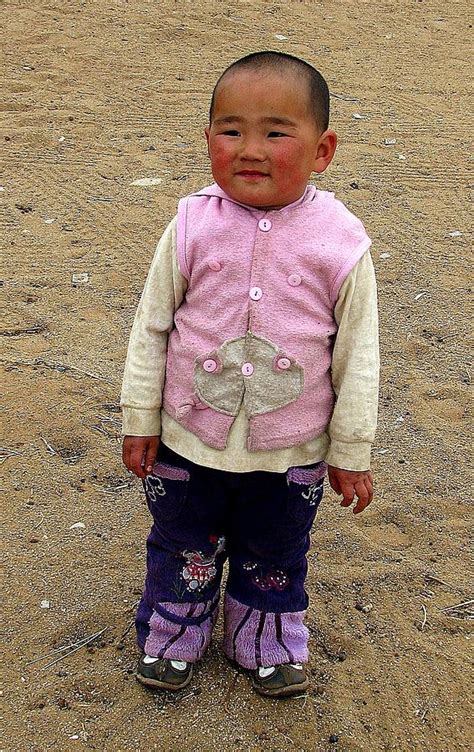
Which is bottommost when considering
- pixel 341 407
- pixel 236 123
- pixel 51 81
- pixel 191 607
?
pixel 51 81

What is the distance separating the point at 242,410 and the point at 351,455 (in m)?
0.27

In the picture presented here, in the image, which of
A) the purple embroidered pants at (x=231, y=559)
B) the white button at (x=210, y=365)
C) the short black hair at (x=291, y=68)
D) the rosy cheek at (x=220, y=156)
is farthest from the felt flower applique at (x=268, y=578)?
the short black hair at (x=291, y=68)

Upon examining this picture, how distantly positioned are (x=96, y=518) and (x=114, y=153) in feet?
10.7

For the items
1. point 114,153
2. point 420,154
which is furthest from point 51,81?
point 420,154

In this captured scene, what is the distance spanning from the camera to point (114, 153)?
20.0 ft

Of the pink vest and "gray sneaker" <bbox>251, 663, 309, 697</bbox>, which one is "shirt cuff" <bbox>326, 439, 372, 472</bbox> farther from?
"gray sneaker" <bbox>251, 663, 309, 697</bbox>

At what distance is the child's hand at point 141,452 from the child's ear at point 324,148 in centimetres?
72

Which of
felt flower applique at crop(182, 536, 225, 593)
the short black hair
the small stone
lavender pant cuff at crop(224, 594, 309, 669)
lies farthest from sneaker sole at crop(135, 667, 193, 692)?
the small stone

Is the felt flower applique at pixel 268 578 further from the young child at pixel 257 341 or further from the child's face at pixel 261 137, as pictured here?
the child's face at pixel 261 137

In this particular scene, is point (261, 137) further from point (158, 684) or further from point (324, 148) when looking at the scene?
point (158, 684)

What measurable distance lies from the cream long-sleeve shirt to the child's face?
203 mm

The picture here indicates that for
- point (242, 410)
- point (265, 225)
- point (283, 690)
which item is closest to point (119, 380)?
point (283, 690)

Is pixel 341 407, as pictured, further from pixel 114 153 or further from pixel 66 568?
pixel 114 153

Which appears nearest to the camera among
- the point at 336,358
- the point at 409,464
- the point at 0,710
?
the point at 336,358
